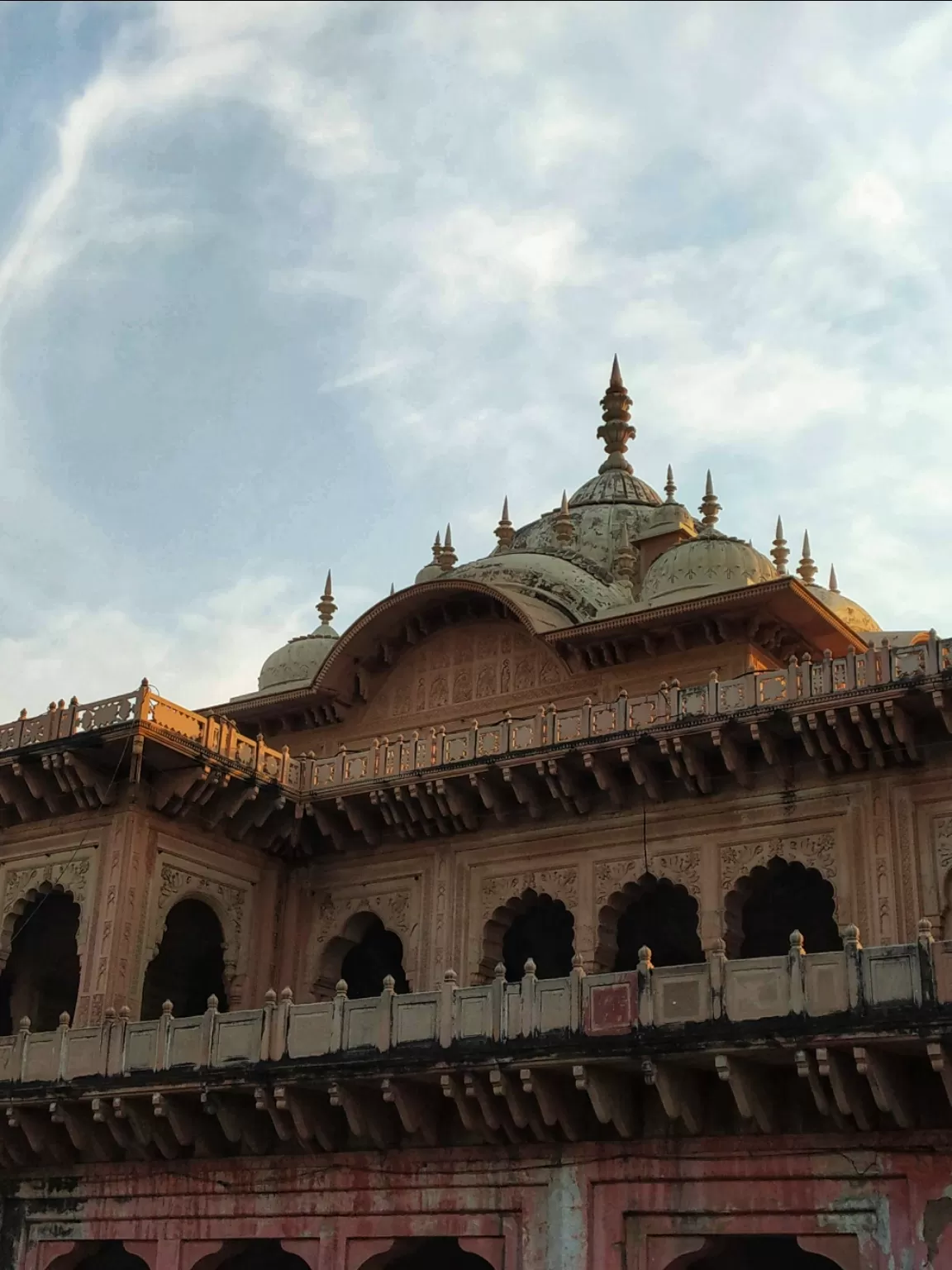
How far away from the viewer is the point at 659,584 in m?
19.8

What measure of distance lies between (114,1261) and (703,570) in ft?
33.0

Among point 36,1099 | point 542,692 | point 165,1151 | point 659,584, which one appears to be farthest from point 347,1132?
point 659,584

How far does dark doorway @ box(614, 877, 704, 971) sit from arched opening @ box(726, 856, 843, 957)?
0.64 metres

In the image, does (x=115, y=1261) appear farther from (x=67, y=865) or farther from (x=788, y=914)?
(x=788, y=914)

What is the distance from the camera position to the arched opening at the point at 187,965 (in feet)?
64.2

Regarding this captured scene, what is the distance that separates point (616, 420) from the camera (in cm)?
2705

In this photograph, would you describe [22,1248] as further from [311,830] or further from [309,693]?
[309,693]

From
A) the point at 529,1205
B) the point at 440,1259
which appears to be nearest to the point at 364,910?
the point at 440,1259

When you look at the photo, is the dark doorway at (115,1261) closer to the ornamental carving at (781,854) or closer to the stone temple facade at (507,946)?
the stone temple facade at (507,946)

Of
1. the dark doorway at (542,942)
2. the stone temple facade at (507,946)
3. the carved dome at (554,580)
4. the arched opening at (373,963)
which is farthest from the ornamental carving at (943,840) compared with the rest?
the arched opening at (373,963)

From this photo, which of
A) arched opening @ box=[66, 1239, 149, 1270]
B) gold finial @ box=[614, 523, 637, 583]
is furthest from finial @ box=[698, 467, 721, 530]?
arched opening @ box=[66, 1239, 149, 1270]

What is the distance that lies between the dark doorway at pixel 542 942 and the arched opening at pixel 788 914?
2.13m

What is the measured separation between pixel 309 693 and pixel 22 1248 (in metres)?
7.50

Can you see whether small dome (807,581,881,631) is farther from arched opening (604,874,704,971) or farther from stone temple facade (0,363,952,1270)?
arched opening (604,874,704,971)
